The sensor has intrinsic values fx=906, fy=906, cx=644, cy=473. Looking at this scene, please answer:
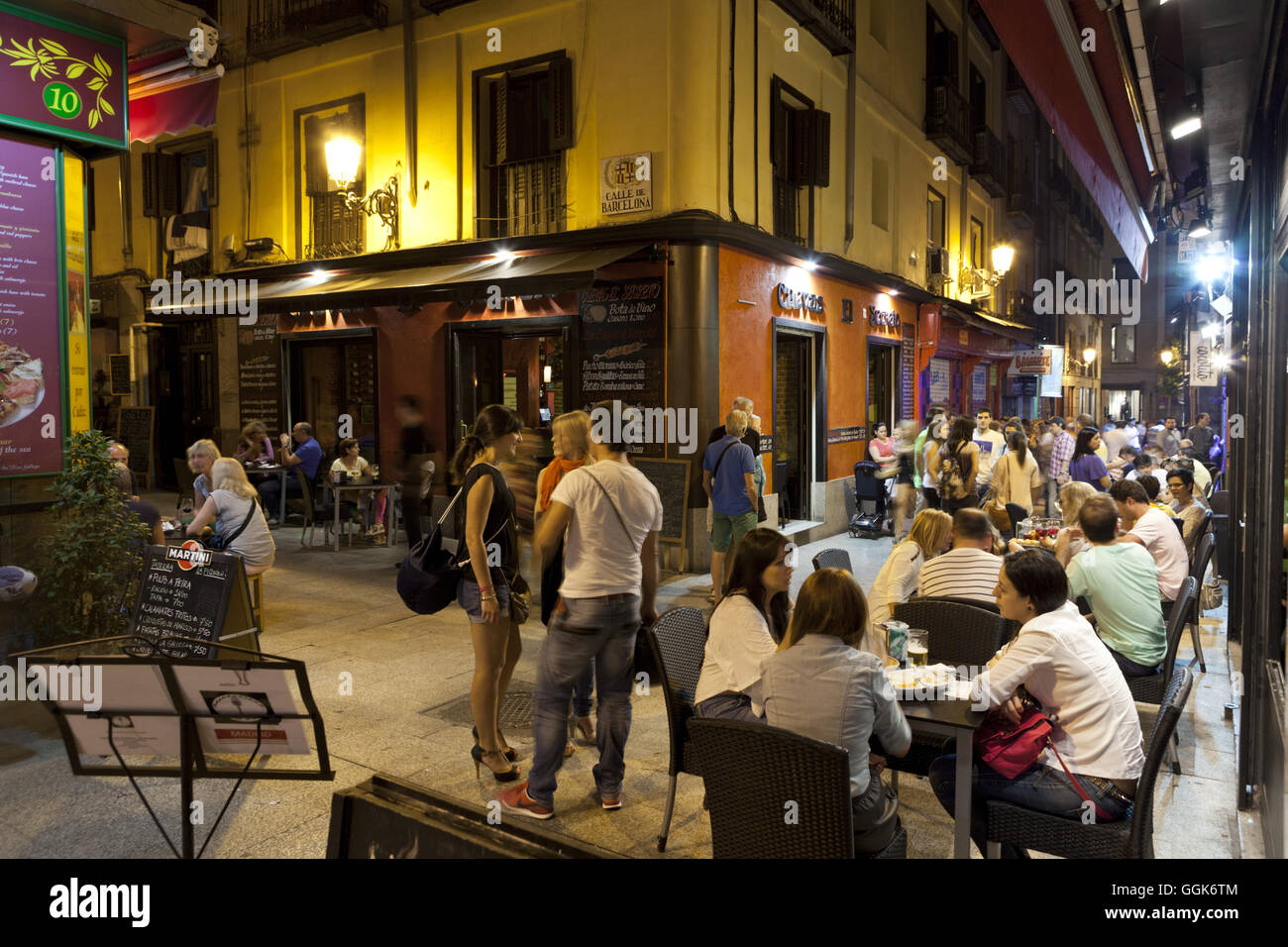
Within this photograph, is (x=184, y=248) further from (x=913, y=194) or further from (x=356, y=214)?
(x=913, y=194)

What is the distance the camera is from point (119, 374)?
16406 mm

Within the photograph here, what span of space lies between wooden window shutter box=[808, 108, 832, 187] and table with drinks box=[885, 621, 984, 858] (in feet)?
30.4

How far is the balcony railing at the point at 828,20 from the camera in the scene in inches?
451

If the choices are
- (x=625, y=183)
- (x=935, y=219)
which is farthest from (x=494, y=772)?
(x=935, y=219)

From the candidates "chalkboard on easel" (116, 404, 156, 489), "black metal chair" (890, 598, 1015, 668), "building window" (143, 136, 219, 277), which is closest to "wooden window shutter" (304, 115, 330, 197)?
"building window" (143, 136, 219, 277)

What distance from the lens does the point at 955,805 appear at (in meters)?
3.38

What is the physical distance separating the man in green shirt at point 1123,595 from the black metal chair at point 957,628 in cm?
64

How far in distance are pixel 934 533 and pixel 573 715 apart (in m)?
2.36

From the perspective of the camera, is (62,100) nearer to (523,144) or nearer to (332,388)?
(523,144)

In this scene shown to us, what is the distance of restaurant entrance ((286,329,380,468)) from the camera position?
13.9 m

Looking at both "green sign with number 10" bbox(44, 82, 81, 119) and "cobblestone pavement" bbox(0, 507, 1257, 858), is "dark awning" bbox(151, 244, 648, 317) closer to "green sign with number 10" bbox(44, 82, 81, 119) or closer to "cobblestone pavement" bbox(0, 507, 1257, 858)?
"cobblestone pavement" bbox(0, 507, 1257, 858)

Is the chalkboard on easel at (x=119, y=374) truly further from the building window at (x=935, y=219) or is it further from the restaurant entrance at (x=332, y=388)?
the building window at (x=935, y=219)
